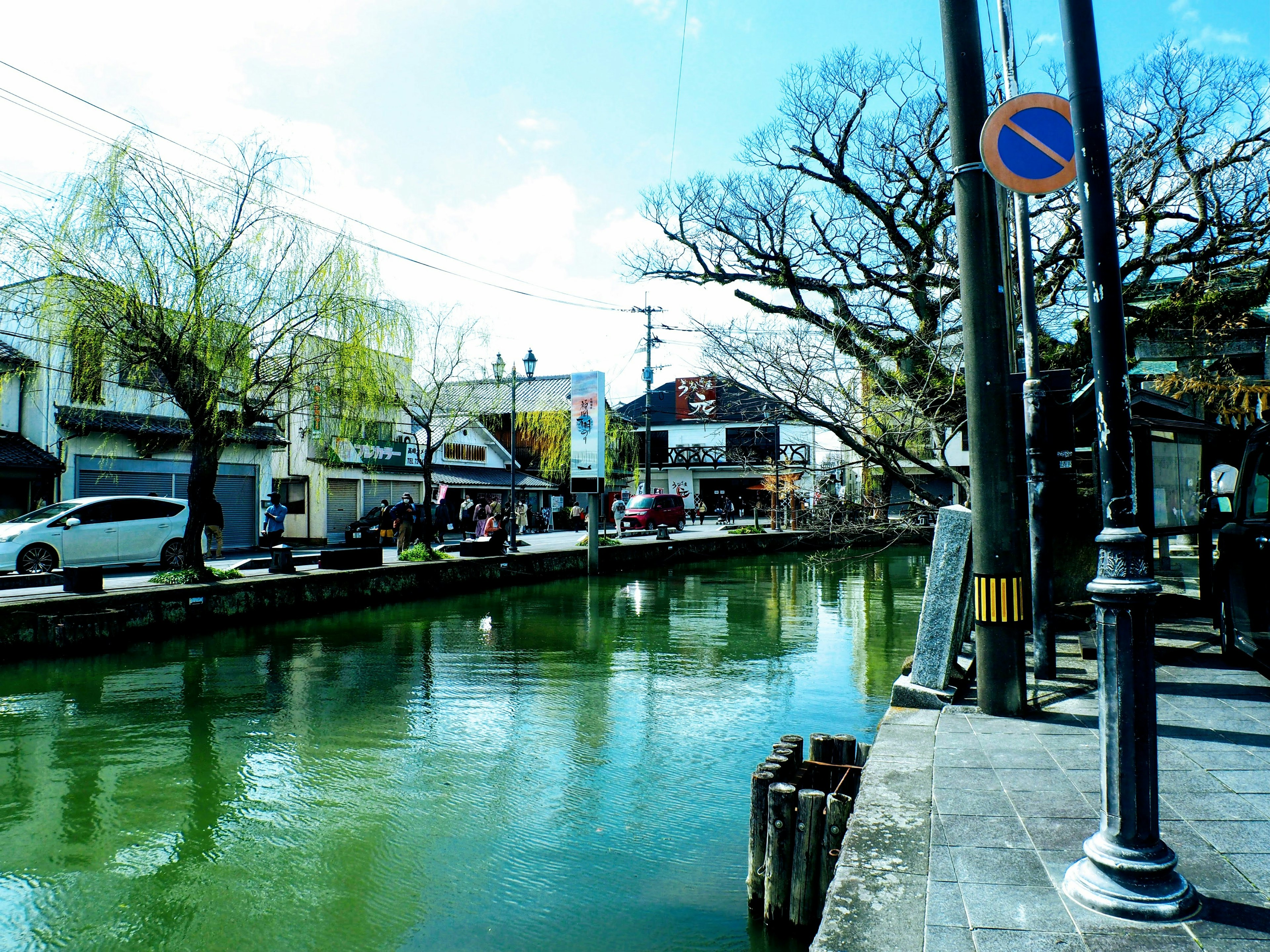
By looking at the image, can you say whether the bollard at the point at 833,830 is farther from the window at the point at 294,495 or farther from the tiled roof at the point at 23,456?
the window at the point at 294,495

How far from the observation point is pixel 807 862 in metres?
4.08

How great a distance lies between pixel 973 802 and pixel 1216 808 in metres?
1.01

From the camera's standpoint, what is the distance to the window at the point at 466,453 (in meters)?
36.7

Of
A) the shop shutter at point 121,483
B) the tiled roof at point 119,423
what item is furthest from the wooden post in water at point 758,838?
the shop shutter at point 121,483

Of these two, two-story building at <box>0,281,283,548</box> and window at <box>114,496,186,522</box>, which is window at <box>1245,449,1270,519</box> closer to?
two-story building at <box>0,281,283,548</box>

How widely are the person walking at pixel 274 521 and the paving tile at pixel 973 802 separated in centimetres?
2148

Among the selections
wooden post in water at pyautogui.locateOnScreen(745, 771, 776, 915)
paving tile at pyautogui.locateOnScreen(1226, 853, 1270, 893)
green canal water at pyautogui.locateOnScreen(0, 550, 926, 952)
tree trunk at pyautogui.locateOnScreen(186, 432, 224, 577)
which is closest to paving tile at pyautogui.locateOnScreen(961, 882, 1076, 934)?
paving tile at pyautogui.locateOnScreen(1226, 853, 1270, 893)

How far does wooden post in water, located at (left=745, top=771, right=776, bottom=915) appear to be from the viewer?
13.9ft

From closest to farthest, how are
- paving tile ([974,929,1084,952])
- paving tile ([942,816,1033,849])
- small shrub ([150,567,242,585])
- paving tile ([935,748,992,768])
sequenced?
paving tile ([974,929,1084,952]), paving tile ([942,816,1033,849]), paving tile ([935,748,992,768]), small shrub ([150,567,242,585])

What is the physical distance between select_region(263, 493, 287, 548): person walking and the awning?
10485 mm

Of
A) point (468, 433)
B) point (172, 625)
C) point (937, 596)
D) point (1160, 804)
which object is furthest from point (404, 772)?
point (468, 433)

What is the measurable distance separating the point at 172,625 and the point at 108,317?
470cm

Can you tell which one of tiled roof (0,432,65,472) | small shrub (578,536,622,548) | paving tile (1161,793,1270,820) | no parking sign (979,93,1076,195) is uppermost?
no parking sign (979,93,1076,195)

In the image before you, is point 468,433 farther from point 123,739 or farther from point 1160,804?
point 1160,804
